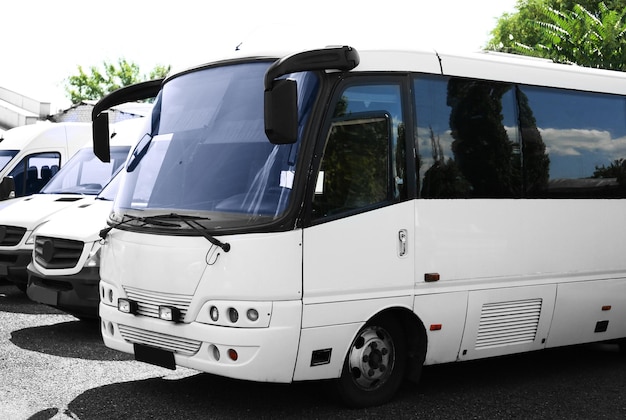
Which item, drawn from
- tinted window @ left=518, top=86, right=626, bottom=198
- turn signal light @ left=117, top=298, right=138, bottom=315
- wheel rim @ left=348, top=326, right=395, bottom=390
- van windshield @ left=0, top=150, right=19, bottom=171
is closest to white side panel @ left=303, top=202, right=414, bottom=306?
wheel rim @ left=348, top=326, right=395, bottom=390

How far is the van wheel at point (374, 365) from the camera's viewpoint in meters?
7.53

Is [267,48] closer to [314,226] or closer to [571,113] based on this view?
[314,226]

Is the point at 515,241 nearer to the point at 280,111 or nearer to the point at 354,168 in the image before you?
the point at 354,168

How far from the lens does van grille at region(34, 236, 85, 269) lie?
1066cm

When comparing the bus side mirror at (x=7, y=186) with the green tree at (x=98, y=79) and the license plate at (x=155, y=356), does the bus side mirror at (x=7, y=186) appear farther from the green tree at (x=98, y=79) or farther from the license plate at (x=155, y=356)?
the green tree at (x=98, y=79)

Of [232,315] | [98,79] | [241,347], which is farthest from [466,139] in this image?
[98,79]

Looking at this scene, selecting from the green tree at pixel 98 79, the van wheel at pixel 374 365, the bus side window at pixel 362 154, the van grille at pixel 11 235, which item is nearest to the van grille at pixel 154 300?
the bus side window at pixel 362 154

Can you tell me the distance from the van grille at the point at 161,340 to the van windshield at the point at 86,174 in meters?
5.62

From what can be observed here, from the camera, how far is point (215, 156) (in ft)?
24.3

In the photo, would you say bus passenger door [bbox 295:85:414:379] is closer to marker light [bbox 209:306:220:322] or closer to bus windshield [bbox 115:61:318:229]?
Result: bus windshield [bbox 115:61:318:229]

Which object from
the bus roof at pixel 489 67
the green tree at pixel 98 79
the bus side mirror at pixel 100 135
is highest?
the bus roof at pixel 489 67

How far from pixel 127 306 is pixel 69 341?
3.15 metres

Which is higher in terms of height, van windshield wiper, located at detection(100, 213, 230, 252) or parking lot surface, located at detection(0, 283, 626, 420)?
van windshield wiper, located at detection(100, 213, 230, 252)

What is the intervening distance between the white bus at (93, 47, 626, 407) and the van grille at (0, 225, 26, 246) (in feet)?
15.5
